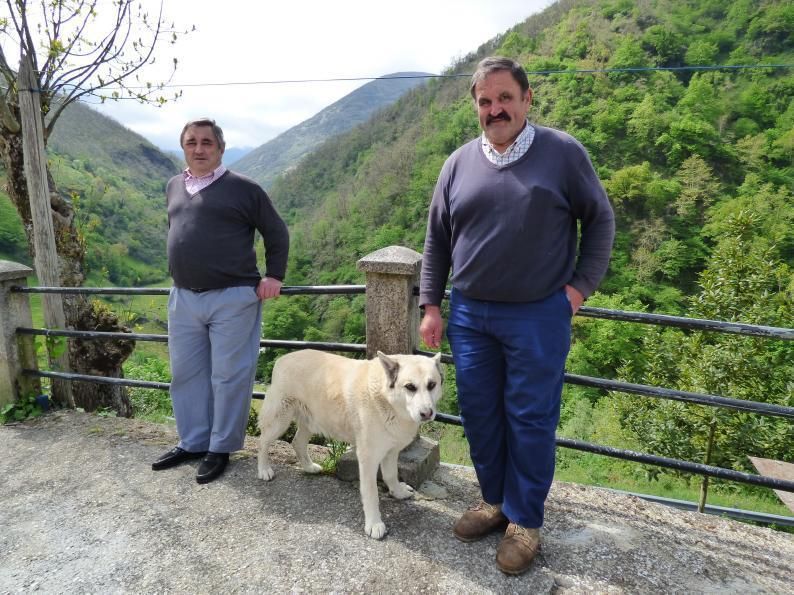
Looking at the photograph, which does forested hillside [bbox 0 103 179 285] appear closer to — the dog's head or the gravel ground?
the gravel ground

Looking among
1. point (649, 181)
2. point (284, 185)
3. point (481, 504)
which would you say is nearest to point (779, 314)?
point (481, 504)

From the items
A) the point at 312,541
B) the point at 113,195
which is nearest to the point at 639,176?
the point at 312,541

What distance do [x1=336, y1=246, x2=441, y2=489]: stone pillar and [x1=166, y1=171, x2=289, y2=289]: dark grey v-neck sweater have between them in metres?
0.81

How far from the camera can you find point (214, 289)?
3.35 metres

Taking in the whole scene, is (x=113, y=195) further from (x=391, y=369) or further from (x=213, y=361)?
(x=391, y=369)

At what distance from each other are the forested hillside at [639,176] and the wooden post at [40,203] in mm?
13106

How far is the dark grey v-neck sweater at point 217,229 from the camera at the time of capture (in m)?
3.25

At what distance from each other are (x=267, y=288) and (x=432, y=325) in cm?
128

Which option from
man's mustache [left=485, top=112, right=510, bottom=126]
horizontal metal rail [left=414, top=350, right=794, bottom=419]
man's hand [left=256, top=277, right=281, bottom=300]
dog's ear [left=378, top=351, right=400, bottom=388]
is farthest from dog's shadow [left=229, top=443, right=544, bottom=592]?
man's mustache [left=485, top=112, right=510, bottom=126]

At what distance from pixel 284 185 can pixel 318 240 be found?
36.2 m

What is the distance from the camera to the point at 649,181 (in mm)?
50438

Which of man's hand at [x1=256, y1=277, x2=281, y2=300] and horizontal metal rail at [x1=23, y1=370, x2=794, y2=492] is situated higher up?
man's hand at [x1=256, y1=277, x2=281, y2=300]

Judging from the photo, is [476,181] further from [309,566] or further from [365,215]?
[365,215]

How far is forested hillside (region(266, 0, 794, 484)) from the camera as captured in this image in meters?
20.0
